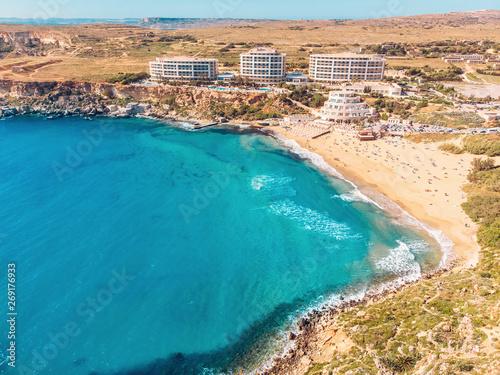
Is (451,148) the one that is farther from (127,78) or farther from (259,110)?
(127,78)

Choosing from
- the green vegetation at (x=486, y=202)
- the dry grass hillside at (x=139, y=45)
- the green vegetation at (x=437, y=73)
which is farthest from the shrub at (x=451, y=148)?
the dry grass hillside at (x=139, y=45)

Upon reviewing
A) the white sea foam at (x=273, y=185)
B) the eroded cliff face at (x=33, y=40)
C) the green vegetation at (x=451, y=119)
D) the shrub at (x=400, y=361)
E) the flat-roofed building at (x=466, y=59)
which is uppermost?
the eroded cliff face at (x=33, y=40)

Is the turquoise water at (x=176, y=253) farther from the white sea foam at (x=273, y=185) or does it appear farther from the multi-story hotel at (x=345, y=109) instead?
the multi-story hotel at (x=345, y=109)

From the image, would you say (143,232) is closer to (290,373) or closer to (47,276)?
(47,276)

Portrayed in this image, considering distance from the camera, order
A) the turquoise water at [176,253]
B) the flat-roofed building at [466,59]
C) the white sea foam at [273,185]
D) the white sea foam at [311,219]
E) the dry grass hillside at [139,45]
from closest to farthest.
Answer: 1. the turquoise water at [176,253]
2. the white sea foam at [311,219]
3. the white sea foam at [273,185]
4. the dry grass hillside at [139,45]
5. the flat-roofed building at [466,59]

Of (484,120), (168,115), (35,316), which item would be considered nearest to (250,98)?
(168,115)

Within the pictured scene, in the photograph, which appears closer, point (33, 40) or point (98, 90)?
point (98, 90)

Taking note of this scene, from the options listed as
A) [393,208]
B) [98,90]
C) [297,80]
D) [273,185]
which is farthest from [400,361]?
[98,90]
